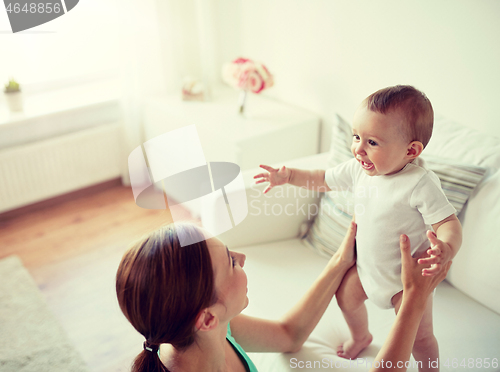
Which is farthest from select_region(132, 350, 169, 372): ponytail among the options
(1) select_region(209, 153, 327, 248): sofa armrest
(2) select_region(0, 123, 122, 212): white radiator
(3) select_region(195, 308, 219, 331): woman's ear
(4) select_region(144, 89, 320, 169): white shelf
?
(2) select_region(0, 123, 122, 212): white radiator

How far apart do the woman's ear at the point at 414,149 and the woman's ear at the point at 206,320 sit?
1.82 ft

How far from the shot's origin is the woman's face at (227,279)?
80cm

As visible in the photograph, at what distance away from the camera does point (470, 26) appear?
1497 millimetres

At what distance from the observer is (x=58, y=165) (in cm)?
272

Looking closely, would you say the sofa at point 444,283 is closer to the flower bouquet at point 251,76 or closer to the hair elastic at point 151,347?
the hair elastic at point 151,347

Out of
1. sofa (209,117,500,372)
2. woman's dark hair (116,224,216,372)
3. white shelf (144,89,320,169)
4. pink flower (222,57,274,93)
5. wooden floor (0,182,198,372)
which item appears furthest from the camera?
pink flower (222,57,274,93)

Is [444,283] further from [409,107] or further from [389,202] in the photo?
[409,107]

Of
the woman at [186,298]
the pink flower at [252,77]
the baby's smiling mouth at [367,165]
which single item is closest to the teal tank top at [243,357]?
the woman at [186,298]

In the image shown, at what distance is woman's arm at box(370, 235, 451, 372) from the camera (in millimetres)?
864

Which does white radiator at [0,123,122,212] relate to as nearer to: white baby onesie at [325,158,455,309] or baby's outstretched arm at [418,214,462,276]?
white baby onesie at [325,158,455,309]

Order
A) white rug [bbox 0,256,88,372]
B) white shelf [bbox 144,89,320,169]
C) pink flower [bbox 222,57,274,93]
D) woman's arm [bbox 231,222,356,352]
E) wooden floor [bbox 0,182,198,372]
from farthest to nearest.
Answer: pink flower [bbox 222,57,274,93], white shelf [bbox 144,89,320,169], wooden floor [bbox 0,182,198,372], white rug [bbox 0,256,88,372], woman's arm [bbox 231,222,356,352]

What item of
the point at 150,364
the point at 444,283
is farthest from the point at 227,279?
the point at 444,283

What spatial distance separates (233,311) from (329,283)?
42cm

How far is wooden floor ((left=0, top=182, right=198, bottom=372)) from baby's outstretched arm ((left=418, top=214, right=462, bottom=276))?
2.95 feet
